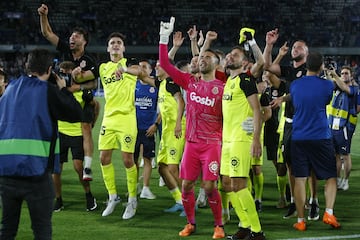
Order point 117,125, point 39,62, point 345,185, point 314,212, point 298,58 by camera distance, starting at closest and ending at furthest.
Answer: point 39,62, point 298,58, point 314,212, point 117,125, point 345,185

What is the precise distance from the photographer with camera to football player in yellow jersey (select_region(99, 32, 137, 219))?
11.1 ft

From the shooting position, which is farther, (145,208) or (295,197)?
(145,208)

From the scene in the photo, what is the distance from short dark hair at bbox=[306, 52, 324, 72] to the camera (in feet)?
25.4

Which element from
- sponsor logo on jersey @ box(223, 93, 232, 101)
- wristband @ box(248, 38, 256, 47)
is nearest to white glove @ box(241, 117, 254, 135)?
sponsor logo on jersey @ box(223, 93, 232, 101)

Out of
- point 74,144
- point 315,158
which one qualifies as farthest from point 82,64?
point 315,158

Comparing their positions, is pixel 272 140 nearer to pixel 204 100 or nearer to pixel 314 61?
pixel 314 61

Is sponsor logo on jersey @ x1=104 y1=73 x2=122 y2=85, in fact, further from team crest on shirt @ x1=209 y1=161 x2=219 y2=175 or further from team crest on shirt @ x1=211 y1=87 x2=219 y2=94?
team crest on shirt @ x1=209 y1=161 x2=219 y2=175

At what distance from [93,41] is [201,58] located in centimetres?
3938

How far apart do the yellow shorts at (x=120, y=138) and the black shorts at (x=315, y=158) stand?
86.0 inches

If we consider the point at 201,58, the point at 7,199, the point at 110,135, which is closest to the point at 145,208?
the point at 110,135

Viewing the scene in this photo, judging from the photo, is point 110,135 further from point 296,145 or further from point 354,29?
point 354,29

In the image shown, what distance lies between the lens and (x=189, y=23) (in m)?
48.5

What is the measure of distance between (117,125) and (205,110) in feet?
5.66

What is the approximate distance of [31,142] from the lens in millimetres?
5262
